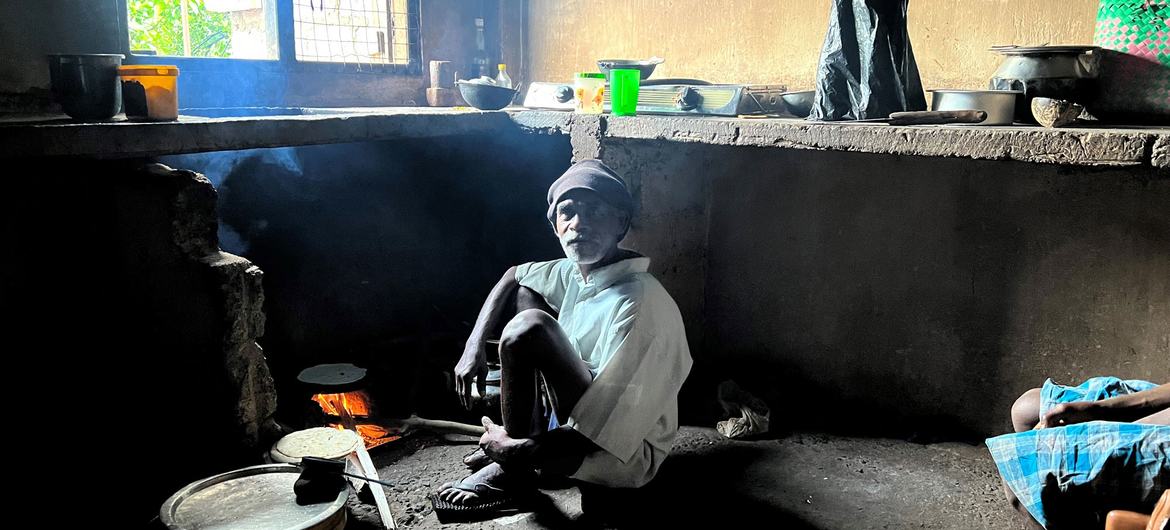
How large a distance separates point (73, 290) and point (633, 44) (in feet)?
11.5

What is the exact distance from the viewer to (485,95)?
15.1ft

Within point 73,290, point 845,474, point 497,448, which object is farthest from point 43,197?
point 845,474

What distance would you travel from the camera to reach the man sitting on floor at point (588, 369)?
9.92 feet

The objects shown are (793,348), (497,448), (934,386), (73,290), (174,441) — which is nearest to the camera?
(497,448)

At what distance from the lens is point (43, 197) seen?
327cm

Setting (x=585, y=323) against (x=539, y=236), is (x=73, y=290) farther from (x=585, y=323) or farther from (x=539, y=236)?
(x=539, y=236)

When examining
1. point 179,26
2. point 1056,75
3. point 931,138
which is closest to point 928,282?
point 1056,75

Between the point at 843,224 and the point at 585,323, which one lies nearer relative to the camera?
the point at 585,323

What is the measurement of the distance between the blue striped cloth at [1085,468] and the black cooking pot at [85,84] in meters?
3.45

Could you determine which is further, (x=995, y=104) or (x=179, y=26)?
(x=179, y=26)

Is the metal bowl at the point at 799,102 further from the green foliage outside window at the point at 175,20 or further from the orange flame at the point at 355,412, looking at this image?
the green foliage outside window at the point at 175,20

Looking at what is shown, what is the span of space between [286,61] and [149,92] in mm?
2002

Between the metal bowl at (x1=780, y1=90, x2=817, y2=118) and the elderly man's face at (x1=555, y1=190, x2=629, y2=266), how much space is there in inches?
45.4

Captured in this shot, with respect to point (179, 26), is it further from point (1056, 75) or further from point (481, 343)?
point (1056, 75)
